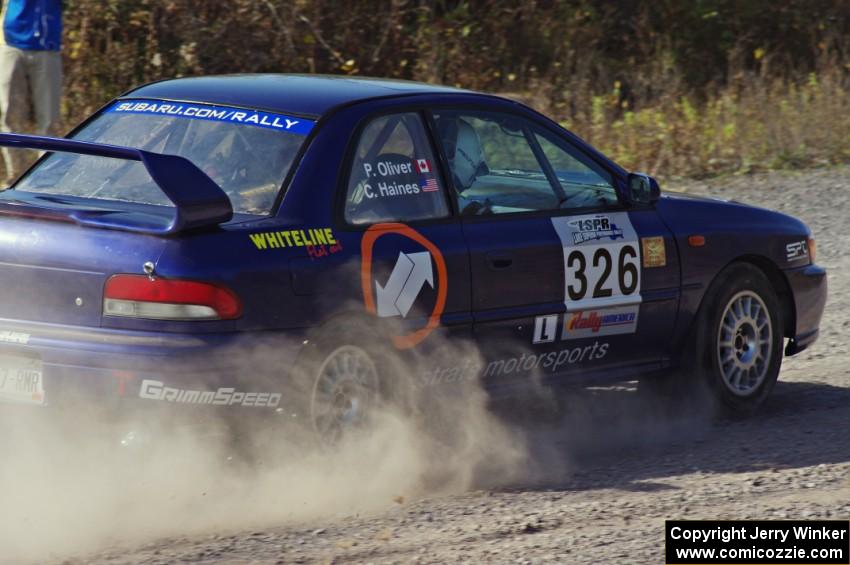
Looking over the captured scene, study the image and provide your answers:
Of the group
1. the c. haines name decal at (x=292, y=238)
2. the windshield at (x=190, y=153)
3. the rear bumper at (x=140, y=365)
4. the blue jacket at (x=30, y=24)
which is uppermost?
the blue jacket at (x=30, y=24)

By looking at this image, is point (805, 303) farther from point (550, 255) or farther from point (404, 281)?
point (404, 281)

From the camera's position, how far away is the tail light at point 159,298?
5047 millimetres

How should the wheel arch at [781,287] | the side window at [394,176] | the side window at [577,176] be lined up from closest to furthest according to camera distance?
the side window at [394,176], the side window at [577,176], the wheel arch at [781,287]

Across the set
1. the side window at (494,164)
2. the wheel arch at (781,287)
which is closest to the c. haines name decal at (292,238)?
the side window at (494,164)

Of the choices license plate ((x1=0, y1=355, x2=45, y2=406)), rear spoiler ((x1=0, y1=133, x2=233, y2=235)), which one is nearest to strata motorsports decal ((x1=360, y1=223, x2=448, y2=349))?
rear spoiler ((x1=0, y1=133, x2=233, y2=235))

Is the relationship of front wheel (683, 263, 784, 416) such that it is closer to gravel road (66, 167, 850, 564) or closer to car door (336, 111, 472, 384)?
gravel road (66, 167, 850, 564)

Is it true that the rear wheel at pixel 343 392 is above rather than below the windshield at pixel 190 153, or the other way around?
below

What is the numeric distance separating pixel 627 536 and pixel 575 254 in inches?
66.3

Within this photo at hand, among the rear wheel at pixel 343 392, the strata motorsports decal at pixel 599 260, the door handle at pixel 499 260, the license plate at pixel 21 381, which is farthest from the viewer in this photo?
the strata motorsports decal at pixel 599 260

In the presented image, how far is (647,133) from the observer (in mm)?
14414

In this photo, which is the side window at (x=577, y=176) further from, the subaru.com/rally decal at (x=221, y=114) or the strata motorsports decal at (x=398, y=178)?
the subaru.com/rally decal at (x=221, y=114)

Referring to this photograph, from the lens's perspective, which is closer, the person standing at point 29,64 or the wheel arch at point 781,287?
the wheel arch at point 781,287

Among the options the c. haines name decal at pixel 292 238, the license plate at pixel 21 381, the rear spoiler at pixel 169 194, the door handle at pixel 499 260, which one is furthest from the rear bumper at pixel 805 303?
the license plate at pixel 21 381

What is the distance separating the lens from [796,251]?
24.1 feet
